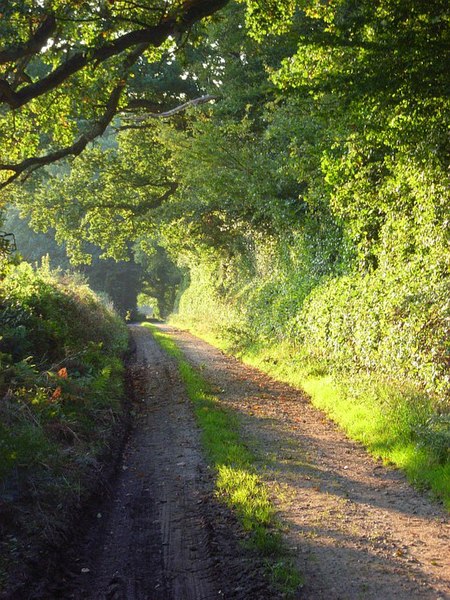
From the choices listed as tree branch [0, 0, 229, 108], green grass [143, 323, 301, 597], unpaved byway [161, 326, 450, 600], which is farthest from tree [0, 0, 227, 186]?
unpaved byway [161, 326, 450, 600]

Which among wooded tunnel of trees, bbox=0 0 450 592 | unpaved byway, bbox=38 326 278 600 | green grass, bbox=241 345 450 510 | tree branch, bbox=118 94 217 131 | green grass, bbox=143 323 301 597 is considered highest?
tree branch, bbox=118 94 217 131

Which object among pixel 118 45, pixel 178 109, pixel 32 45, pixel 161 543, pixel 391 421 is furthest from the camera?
pixel 178 109

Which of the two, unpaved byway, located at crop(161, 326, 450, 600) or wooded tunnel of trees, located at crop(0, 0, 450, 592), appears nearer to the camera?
unpaved byway, located at crop(161, 326, 450, 600)

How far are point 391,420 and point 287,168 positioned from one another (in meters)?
8.53

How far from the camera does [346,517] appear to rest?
5957 mm

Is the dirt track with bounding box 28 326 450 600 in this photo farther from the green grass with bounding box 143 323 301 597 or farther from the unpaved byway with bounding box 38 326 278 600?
the green grass with bounding box 143 323 301 597

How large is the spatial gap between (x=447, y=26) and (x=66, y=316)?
11.0m

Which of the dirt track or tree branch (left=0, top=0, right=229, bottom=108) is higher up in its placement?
tree branch (left=0, top=0, right=229, bottom=108)

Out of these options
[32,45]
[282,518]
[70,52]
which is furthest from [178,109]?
[282,518]

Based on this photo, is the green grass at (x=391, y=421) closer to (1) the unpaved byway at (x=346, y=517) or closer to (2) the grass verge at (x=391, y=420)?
(2) the grass verge at (x=391, y=420)

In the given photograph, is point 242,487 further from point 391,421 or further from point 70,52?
point 70,52

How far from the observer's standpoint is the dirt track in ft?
15.1

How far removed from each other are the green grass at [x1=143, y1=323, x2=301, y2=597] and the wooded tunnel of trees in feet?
7.10

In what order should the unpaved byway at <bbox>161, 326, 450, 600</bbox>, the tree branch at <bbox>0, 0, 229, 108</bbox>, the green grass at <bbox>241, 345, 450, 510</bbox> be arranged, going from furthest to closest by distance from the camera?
the tree branch at <bbox>0, 0, 229, 108</bbox> → the green grass at <bbox>241, 345, 450, 510</bbox> → the unpaved byway at <bbox>161, 326, 450, 600</bbox>
